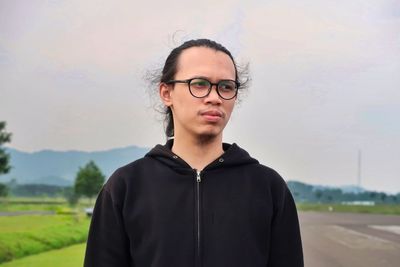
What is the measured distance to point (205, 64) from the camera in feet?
3.42

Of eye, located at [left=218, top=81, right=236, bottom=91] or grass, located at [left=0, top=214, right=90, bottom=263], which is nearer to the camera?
eye, located at [left=218, top=81, right=236, bottom=91]

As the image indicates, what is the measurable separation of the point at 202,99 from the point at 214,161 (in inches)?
5.6

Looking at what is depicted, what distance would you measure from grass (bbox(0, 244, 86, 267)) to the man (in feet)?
5.50

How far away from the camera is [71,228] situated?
281 cm

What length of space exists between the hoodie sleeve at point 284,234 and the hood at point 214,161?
0.34 ft

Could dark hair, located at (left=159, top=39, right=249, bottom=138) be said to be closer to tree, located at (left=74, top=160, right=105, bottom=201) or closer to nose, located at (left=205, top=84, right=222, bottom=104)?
nose, located at (left=205, top=84, right=222, bottom=104)

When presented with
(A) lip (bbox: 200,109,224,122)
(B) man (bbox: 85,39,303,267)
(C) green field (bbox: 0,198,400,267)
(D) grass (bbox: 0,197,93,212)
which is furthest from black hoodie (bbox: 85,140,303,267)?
(D) grass (bbox: 0,197,93,212)

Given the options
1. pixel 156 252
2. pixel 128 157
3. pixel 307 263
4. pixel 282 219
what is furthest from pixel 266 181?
pixel 307 263

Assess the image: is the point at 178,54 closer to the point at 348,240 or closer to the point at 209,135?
the point at 209,135

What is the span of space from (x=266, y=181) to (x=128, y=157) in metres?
1.37

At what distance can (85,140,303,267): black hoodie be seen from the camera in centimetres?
104

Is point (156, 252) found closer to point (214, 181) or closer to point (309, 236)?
point (214, 181)

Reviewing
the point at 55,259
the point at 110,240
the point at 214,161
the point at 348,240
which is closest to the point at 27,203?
the point at 55,259

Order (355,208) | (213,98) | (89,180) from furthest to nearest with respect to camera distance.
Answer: (355,208) → (89,180) → (213,98)
